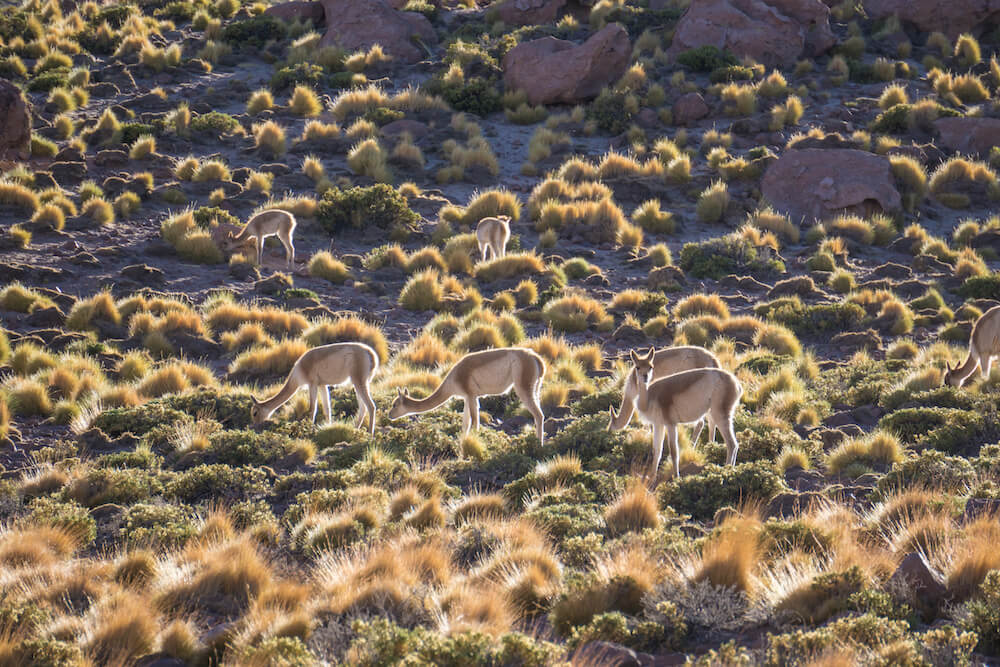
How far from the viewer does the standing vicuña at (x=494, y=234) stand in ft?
68.4

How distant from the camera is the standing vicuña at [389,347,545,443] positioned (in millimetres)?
11484

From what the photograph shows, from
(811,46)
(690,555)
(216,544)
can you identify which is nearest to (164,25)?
(811,46)

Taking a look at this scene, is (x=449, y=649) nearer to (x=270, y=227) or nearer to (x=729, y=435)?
(x=729, y=435)

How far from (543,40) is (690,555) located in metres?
28.9

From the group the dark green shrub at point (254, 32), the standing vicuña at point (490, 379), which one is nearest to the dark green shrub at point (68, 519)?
the standing vicuña at point (490, 379)

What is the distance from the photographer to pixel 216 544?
26.6ft

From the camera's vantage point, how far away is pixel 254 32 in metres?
36.5

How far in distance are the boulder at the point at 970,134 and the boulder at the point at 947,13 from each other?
1004cm

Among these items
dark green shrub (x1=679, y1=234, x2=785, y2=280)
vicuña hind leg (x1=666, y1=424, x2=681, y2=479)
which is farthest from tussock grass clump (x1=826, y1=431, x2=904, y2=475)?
dark green shrub (x1=679, y1=234, x2=785, y2=280)

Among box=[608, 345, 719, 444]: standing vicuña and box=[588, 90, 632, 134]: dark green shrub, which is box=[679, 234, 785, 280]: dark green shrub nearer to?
box=[588, 90, 632, 134]: dark green shrub

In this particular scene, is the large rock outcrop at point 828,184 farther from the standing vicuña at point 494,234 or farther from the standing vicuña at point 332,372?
the standing vicuña at point 332,372

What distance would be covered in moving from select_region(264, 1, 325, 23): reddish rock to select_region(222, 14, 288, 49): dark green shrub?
905mm

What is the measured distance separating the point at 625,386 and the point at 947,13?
110 ft

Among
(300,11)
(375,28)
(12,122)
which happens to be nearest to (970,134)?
(375,28)
